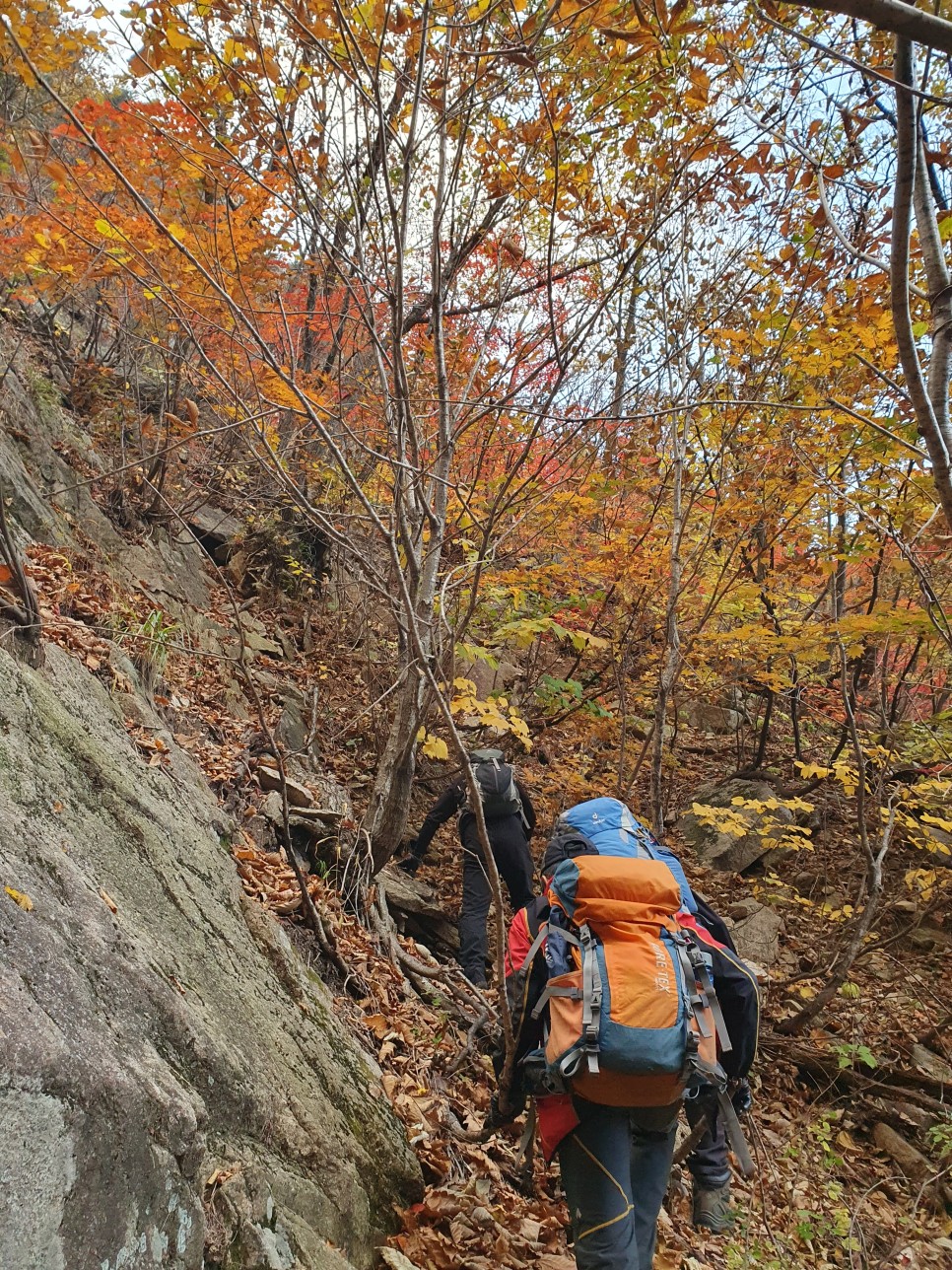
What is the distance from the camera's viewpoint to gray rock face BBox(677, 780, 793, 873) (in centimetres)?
820

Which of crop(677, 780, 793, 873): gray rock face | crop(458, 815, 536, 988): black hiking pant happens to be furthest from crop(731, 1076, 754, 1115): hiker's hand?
crop(677, 780, 793, 873): gray rock face

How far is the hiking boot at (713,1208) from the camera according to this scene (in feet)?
9.86

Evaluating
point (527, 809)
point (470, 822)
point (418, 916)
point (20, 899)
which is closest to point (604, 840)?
point (20, 899)

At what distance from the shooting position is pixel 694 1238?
3.76 metres

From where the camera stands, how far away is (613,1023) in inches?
92.7

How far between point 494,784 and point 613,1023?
3.11 m

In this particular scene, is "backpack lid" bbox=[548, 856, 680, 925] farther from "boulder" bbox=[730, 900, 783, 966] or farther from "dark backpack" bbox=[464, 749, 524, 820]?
"boulder" bbox=[730, 900, 783, 966]

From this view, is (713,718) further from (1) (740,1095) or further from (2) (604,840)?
(2) (604,840)

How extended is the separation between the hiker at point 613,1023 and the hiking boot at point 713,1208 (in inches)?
21.9

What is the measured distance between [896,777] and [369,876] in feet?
23.1

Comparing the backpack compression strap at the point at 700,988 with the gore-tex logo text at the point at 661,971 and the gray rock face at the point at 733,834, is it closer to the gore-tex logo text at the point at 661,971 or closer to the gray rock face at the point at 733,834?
the gore-tex logo text at the point at 661,971

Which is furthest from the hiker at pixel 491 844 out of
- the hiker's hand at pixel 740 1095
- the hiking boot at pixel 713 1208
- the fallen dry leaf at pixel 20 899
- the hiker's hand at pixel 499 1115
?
the fallen dry leaf at pixel 20 899

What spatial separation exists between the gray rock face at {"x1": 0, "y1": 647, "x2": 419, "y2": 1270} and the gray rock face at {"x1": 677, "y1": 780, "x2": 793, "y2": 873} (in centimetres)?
611

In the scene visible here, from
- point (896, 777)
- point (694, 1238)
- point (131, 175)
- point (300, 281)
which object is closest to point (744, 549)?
point (896, 777)
